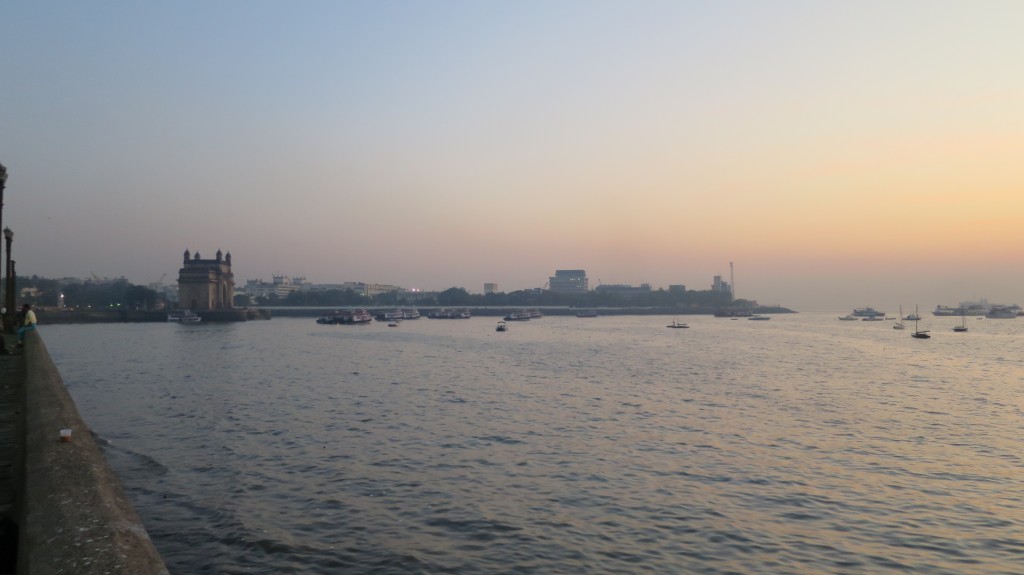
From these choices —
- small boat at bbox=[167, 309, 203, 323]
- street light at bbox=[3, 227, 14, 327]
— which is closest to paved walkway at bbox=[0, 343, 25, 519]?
street light at bbox=[3, 227, 14, 327]

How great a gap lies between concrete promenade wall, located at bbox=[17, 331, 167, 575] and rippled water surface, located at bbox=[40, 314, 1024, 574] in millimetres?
3129

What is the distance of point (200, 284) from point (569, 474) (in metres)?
134

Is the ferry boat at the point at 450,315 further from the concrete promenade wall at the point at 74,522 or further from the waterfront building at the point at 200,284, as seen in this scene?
the concrete promenade wall at the point at 74,522

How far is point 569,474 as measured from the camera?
541 inches

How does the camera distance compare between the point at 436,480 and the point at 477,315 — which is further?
the point at 477,315

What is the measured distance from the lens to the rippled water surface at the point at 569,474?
9.39 m

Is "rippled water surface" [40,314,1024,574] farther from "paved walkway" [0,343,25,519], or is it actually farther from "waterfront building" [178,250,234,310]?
"waterfront building" [178,250,234,310]

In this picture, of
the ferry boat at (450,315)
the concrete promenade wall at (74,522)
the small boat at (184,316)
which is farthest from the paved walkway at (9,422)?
the ferry boat at (450,315)

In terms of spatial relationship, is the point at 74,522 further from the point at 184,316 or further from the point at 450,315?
the point at 450,315

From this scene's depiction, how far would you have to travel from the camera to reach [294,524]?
10.4 metres

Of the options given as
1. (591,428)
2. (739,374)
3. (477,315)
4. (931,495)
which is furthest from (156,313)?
(931,495)

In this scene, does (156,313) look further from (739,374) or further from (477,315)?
(739,374)

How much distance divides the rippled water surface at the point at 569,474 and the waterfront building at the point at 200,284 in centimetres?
11084

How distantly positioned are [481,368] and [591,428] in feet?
66.4
